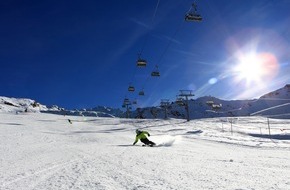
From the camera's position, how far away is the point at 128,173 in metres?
8.48

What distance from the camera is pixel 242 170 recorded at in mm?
8844

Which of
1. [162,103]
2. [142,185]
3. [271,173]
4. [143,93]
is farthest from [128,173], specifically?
[162,103]

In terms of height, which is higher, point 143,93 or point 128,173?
point 143,93

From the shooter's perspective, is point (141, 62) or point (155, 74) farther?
point (155, 74)

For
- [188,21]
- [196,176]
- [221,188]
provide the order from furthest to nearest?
[188,21] → [196,176] → [221,188]

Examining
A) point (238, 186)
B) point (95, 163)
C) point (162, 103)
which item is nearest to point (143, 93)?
point (162, 103)

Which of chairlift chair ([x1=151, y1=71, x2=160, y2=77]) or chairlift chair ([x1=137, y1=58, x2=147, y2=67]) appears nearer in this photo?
chairlift chair ([x1=137, y1=58, x2=147, y2=67])

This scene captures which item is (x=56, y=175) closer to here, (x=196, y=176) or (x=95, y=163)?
(x=95, y=163)

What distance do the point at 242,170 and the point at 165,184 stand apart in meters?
2.88

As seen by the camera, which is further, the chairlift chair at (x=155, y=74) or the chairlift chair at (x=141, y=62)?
the chairlift chair at (x=155, y=74)

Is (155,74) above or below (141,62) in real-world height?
below

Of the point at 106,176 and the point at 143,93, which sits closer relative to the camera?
the point at 106,176

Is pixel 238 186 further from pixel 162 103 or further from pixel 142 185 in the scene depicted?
pixel 162 103

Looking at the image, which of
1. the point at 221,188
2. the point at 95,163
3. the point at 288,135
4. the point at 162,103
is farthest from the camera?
the point at 162,103
